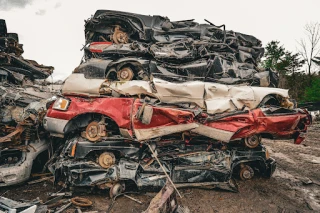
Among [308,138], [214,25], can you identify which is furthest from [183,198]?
[308,138]

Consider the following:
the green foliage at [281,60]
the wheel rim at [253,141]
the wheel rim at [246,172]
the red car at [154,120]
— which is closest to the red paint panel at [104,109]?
the red car at [154,120]

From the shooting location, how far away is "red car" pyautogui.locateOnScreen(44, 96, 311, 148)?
4.31 m

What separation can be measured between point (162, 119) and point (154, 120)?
17 centimetres

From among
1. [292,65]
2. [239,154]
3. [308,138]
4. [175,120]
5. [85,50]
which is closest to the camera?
[175,120]

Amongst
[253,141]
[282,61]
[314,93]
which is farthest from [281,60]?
[253,141]

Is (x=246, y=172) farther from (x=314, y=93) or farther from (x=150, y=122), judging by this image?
(x=314, y=93)

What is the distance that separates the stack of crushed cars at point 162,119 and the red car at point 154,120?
0.07 feet

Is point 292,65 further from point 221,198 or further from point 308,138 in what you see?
point 221,198

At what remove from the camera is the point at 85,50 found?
19.7ft

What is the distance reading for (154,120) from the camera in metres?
4.35

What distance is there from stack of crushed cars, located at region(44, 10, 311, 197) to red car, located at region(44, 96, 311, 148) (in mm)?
21

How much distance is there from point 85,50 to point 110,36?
2.77 ft

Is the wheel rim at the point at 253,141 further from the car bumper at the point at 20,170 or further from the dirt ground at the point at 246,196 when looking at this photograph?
the car bumper at the point at 20,170

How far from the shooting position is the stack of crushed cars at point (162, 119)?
437 cm
